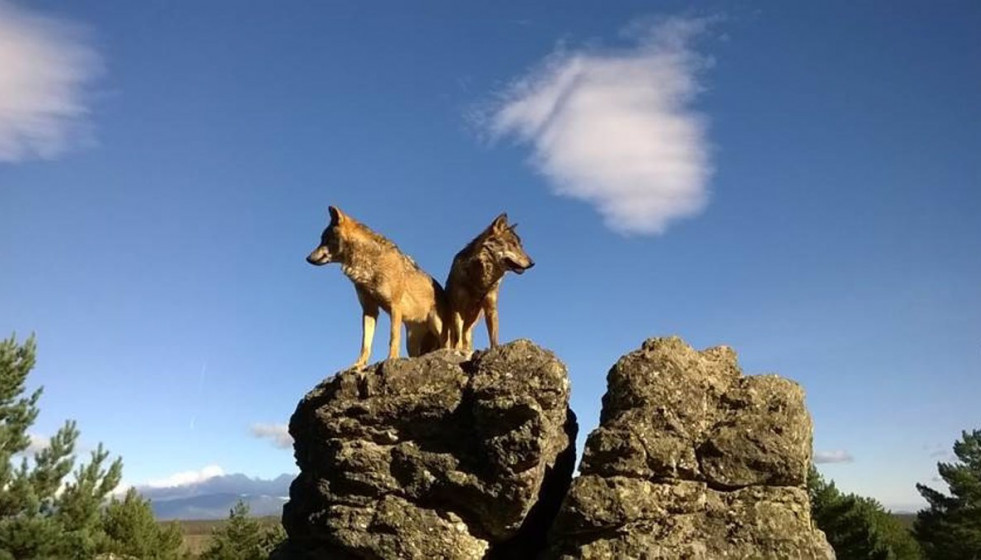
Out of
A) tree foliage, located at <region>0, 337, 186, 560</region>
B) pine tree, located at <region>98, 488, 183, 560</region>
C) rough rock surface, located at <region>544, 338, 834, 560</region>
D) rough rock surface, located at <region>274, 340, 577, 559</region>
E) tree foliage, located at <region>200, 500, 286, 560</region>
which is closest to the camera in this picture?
rough rock surface, located at <region>544, 338, 834, 560</region>

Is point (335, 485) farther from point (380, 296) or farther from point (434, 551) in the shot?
point (380, 296)

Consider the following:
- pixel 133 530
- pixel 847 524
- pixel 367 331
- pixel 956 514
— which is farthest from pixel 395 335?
pixel 956 514

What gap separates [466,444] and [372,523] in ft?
6.84

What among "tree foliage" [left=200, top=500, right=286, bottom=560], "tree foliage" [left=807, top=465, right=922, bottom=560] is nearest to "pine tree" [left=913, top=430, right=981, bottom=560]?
"tree foliage" [left=807, top=465, right=922, bottom=560]

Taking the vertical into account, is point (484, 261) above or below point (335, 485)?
above

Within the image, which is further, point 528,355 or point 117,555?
point 117,555

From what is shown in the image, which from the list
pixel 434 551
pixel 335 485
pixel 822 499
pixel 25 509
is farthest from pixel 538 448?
pixel 822 499

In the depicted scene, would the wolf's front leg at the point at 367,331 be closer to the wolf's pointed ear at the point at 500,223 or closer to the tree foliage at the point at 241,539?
the wolf's pointed ear at the point at 500,223

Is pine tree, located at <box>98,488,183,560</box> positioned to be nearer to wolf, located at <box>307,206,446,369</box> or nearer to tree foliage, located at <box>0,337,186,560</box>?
tree foliage, located at <box>0,337,186,560</box>

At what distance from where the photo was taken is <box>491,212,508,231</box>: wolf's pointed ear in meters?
16.2

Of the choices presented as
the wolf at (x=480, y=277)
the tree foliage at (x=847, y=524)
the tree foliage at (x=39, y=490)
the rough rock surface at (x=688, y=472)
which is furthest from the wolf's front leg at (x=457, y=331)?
the tree foliage at (x=847, y=524)

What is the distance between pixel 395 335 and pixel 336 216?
2596 mm

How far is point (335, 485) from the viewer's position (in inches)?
579

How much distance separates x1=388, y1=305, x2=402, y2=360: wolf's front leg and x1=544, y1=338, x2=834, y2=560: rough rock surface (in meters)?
4.01
